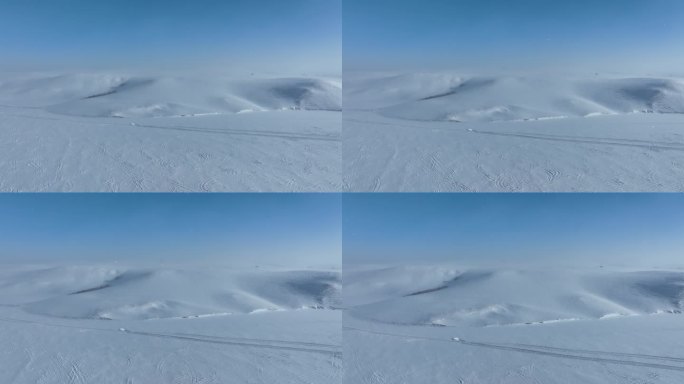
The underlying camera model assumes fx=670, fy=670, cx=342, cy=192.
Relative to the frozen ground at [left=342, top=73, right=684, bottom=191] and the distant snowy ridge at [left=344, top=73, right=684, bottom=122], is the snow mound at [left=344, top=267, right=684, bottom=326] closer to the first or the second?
the frozen ground at [left=342, top=73, right=684, bottom=191]

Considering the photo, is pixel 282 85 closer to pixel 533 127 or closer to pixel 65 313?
pixel 533 127

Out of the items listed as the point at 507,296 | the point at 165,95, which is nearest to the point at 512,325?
the point at 507,296

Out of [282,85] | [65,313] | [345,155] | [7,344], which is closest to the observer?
[7,344]

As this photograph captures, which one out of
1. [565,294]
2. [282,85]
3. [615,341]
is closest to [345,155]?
[282,85]

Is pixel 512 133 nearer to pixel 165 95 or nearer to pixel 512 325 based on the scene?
pixel 512 325

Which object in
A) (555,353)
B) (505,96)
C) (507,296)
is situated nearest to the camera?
(555,353)

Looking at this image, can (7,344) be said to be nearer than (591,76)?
Yes

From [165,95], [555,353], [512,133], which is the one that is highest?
[165,95]
